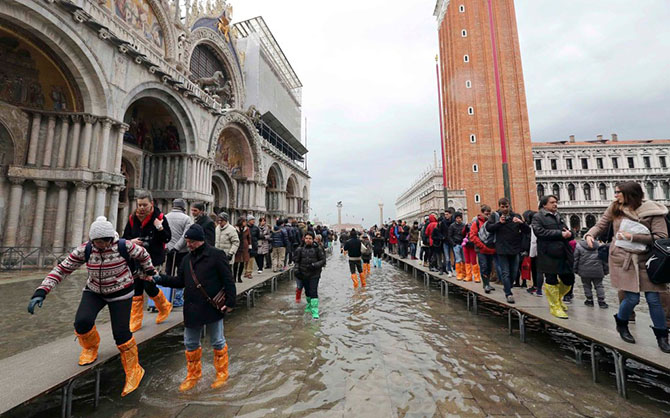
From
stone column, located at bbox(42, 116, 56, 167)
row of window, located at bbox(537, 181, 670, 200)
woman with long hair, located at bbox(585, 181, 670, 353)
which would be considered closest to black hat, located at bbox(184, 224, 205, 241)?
woman with long hair, located at bbox(585, 181, 670, 353)

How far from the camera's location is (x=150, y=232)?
414cm

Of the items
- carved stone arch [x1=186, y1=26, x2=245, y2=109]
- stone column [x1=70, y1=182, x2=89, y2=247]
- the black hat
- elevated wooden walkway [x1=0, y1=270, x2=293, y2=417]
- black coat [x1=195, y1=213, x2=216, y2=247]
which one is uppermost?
carved stone arch [x1=186, y1=26, x2=245, y2=109]

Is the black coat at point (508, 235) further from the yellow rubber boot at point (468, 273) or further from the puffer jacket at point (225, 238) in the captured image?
the puffer jacket at point (225, 238)

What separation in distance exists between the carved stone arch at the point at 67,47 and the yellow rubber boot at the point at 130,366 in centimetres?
1193

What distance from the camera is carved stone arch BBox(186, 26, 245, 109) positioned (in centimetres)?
1884

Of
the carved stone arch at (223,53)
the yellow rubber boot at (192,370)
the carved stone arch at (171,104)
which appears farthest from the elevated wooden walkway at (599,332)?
the carved stone arch at (223,53)

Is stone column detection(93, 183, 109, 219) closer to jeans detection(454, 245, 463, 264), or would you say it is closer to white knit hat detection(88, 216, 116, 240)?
white knit hat detection(88, 216, 116, 240)

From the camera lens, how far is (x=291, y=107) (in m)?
36.4

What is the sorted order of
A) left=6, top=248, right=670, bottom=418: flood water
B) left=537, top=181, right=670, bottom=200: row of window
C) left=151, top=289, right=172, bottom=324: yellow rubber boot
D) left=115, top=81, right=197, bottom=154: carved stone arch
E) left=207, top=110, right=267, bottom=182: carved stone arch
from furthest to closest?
left=537, top=181, right=670, bottom=200: row of window
left=207, top=110, right=267, bottom=182: carved stone arch
left=115, top=81, right=197, bottom=154: carved stone arch
left=151, top=289, right=172, bottom=324: yellow rubber boot
left=6, top=248, right=670, bottom=418: flood water

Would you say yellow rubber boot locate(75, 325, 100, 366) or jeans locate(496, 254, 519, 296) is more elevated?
jeans locate(496, 254, 519, 296)

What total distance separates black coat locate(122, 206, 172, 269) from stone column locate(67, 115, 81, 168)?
9922mm

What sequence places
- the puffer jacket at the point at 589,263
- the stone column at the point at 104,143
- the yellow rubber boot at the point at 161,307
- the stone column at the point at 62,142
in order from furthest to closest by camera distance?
the stone column at the point at 104,143
the stone column at the point at 62,142
the puffer jacket at the point at 589,263
the yellow rubber boot at the point at 161,307

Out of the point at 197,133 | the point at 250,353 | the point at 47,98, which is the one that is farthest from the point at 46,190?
the point at 250,353

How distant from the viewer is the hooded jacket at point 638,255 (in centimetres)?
304
